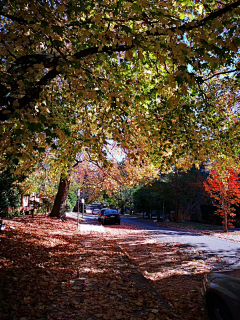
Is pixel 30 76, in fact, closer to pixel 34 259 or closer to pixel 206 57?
pixel 206 57

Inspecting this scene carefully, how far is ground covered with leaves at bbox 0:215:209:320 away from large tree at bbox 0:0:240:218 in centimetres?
256

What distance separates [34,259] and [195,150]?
5792 mm

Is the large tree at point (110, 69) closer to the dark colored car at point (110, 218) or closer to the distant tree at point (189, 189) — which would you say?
the dark colored car at point (110, 218)

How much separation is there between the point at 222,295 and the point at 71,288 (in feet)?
10.6

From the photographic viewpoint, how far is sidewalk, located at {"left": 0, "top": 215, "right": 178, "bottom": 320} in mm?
4281

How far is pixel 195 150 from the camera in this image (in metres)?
7.97

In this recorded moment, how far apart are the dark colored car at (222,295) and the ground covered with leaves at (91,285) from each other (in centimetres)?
60

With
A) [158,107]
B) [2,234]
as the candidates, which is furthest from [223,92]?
[2,234]

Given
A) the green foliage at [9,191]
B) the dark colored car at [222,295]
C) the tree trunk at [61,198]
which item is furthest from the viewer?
the tree trunk at [61,198]

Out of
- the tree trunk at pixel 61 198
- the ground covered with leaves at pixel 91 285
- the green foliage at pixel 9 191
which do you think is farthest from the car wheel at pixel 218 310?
the tree trunk at pixel 61 198

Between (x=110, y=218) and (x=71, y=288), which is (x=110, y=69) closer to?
(x=71, y=288)

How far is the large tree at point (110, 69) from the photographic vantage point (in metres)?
4.43

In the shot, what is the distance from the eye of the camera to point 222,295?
140 inches

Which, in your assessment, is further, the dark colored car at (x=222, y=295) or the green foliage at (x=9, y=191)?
the green foliage at (x=9, y=191)
